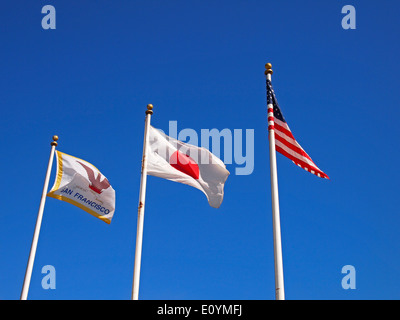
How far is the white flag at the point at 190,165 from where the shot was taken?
15609 millimetres

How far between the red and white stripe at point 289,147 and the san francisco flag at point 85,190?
23.8ft

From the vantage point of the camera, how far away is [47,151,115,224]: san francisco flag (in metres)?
17.2

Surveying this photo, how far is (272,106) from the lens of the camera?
46.5 ft

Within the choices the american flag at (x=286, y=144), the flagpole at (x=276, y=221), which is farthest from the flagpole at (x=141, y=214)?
the american flag at (x=286, y=144)

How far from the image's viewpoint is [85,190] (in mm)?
17266

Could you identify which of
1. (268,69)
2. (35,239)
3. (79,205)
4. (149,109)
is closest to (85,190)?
(79,205)

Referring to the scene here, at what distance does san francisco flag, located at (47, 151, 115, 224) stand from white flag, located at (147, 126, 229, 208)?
3.06 meters

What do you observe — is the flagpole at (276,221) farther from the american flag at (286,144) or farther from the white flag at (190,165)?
the white flag at (190,165)

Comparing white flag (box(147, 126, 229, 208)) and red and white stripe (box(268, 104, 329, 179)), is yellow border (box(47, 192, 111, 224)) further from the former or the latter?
red and white stripe (box(268, 104, 329, 179))

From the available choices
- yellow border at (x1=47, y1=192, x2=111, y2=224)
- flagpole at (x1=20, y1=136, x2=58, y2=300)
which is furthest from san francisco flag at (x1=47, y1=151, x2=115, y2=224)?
flagpole at (x1=20, y1=136, x2=58, y2=300)

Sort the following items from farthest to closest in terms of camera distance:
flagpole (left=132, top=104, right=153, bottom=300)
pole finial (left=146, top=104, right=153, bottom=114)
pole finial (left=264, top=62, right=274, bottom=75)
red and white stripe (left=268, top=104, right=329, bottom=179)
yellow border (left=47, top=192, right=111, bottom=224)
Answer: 1. yellow border (left=47, top=192, right=111, bottom=224)
2. pole finial (left=146, top=104, right=153, bottom=114)
3. pole finial (left=264, top=62, right=274, bottom=75)
4. red and white stripe (left=268, top=104, right=329, bottom=179)
5. flagpole (left=132, top=104, right=153, bottom=300)
